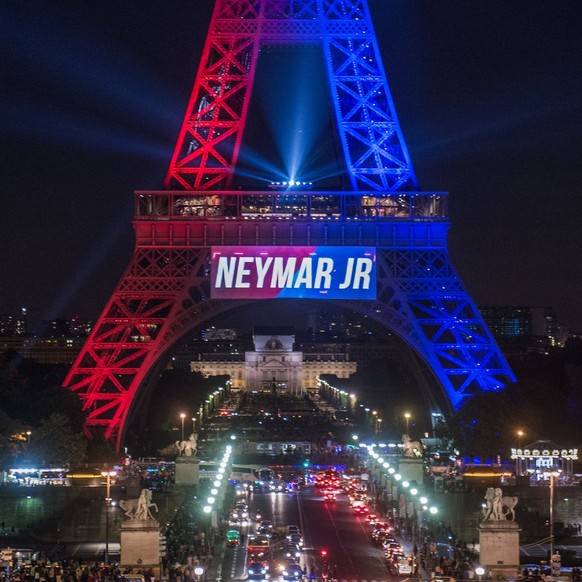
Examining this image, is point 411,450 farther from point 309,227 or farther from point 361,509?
point 309,227

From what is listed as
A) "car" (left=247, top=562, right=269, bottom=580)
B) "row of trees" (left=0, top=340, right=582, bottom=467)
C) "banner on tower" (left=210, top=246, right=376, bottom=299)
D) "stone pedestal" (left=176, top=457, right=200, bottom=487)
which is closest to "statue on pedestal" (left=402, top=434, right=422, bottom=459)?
"row of trees" (left=0, top=340, right=582, bottom=467)

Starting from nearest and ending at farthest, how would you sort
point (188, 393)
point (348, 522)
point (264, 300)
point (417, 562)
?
point (417, 562) → point (348, 522) → point (264, 300) → point (188, 393)

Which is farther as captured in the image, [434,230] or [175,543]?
[434,230]

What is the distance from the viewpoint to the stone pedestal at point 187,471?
216 ft

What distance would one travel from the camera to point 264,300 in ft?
271

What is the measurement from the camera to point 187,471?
216 ft

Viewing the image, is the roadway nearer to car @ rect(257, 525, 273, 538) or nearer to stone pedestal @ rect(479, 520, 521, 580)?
car @ rect(257, 525, 273, 538)

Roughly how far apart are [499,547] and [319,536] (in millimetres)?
12039

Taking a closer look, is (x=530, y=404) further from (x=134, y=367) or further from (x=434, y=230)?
(x=134, y=367)

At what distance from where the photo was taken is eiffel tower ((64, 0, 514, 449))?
77812 mm

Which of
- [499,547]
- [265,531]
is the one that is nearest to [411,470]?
[265,531]

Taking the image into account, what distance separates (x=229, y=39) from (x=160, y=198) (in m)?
10.1

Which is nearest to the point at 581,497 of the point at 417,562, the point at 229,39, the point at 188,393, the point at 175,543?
the point at 417,562

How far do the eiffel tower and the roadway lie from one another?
42.7ft
